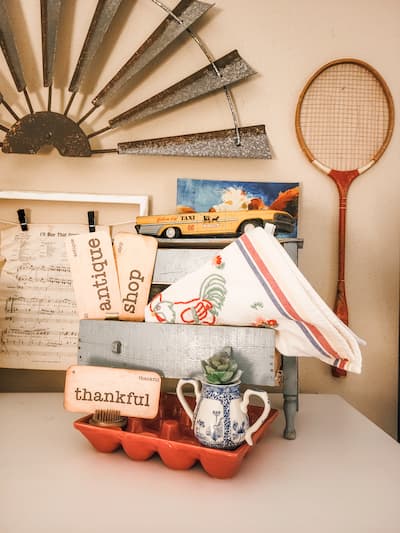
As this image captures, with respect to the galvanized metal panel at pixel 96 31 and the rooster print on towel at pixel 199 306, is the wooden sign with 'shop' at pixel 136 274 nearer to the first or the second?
the rooster print on towel at pixel 199 306

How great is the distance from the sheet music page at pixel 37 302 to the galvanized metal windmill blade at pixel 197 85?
0.42 meters

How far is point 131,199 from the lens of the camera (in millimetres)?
1415

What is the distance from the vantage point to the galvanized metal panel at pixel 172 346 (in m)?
0.94

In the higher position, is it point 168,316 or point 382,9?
point 382,9

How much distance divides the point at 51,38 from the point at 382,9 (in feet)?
3.29

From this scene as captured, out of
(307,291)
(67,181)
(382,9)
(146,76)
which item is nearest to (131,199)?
(67,181)

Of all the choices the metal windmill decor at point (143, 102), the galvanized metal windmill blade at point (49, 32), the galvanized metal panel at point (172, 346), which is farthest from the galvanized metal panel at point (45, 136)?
the galvanized metal panel at point (172, 346)

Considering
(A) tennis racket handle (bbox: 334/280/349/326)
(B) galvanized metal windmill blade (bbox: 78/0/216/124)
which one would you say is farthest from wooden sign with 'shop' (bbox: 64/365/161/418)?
(B) galvanized metal windmill blade (bbox: 78/0/216/124)

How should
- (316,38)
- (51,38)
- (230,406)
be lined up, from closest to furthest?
1. (230,406)
2. (51,38)
3. (316,38)

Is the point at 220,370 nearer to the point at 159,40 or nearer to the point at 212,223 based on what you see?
the point at 212,223

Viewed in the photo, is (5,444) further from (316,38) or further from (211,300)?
(316,38)

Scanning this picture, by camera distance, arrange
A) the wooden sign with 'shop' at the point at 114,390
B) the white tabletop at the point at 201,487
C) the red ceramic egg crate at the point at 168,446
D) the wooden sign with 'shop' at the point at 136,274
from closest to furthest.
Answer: the white tabletop at the point at 201,487 < the red ceramic egg crate at the point at 168,446 < the wooden sign with 'shop' at the point at 114,390 < the wooden sign with 'shop' at the point at 136,274

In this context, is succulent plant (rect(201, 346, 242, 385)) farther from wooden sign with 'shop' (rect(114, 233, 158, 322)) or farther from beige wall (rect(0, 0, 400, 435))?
beige wall (rect(0, 0, 400, 435))

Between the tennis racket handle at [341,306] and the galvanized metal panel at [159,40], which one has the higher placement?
the galvanized metal panel at [159,40]
